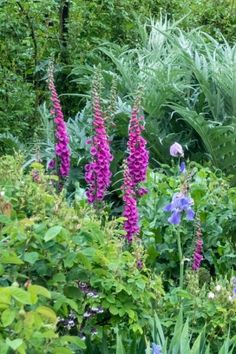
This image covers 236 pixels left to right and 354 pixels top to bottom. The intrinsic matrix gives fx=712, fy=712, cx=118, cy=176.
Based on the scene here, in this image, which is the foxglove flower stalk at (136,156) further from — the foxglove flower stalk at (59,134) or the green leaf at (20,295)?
the green leaf at (20,295)

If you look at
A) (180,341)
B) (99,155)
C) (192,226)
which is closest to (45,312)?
(180,341)

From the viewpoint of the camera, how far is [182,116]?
4.96 meters

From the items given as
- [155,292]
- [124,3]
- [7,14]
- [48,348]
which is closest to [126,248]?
[155,292]

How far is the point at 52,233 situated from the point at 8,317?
1.15 feet

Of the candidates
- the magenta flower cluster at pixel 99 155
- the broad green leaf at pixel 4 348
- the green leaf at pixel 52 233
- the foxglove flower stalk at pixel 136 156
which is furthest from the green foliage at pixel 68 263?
the foxglove flower stalk at pixel 136 156

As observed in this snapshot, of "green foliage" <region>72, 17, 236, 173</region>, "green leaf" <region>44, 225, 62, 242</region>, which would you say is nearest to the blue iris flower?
"green leaf" <region>44, 225, 62, 242</region>

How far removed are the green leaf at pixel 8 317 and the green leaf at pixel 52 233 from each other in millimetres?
310

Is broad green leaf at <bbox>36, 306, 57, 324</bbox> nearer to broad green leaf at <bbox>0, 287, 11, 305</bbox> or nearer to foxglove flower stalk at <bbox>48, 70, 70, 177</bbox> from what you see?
broad green leaf at <bbox>0, 287, 11, 305</bbox>

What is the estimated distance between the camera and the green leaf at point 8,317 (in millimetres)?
1660

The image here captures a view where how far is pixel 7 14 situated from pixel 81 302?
378 cm

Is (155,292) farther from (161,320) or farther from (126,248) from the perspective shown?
(126,248)

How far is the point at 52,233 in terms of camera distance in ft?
6.43

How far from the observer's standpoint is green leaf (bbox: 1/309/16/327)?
65.4 inches

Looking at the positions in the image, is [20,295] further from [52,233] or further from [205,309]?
[205,309]
